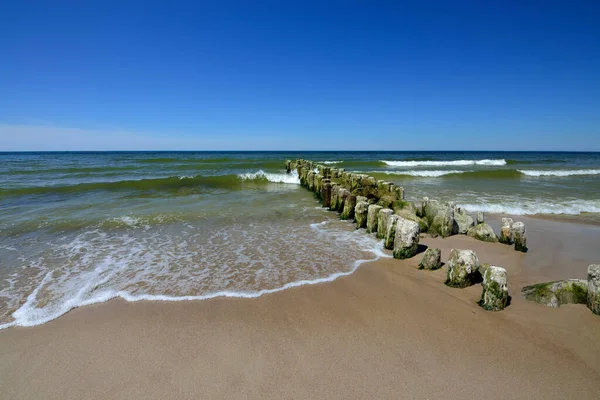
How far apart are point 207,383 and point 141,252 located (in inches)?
174

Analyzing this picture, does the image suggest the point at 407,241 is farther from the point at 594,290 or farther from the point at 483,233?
the point at 594,290

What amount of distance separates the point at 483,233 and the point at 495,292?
11.6 feet

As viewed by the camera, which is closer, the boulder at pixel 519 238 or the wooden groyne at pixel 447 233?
the wooden groyne at pixel 447 233

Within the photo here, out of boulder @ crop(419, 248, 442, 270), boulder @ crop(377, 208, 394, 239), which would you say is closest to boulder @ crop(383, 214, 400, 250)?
boulder @ crop(377, 208, 394, 239)

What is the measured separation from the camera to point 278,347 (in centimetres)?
320

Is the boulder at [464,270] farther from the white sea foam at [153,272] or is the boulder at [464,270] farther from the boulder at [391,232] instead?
the boulder at [391,232]

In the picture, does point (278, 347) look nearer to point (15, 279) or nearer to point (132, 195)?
point (15, 279)

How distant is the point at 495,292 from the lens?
3.79m

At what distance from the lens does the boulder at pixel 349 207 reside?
9.12 meters

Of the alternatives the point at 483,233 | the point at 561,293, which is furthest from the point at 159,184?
the point at 561,293

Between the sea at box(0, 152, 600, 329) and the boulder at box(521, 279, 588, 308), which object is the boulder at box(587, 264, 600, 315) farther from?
the sea at box(0, 152, 600, 329)

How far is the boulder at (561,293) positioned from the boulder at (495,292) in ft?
1.71

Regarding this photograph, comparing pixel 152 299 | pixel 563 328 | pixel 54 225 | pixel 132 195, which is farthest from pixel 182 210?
pixel 563 328

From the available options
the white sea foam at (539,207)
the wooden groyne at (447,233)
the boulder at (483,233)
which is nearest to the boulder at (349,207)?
the wooden groyne at (447,233)
